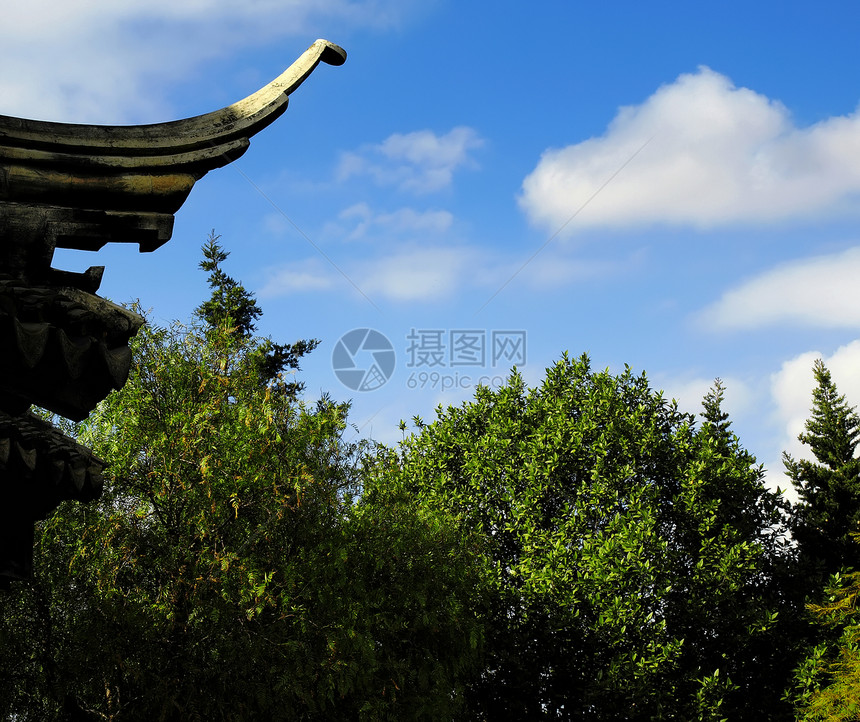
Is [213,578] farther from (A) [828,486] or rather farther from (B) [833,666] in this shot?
(A) [828,486]

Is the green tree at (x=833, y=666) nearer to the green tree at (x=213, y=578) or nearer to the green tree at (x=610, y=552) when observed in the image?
the green tree at (x=610, y=552)

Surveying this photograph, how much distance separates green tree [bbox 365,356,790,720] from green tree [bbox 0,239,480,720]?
310 centimetres

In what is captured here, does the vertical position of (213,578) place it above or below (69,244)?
below

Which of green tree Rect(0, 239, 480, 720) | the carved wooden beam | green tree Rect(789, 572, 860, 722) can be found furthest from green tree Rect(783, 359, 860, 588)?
the carved wooden beam

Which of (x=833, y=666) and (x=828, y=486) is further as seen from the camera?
(x=828, y=486)

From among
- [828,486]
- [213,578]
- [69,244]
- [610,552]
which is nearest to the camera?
[69,244]

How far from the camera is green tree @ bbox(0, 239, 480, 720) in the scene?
13398 millimetres

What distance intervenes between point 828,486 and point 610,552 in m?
14.4

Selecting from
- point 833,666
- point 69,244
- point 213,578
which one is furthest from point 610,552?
point 69,244

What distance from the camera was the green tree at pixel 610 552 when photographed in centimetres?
1995

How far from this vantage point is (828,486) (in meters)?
30.4

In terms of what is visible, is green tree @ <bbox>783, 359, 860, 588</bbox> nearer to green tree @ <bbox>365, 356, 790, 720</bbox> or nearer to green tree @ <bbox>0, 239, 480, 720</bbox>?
green tree @ <bbox>365, 356, 790, 720</bbox>

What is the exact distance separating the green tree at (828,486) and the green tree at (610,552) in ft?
12.9

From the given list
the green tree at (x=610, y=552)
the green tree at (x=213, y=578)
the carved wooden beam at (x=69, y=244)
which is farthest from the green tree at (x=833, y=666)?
the carved wooden beam at (x=69, y=244)
